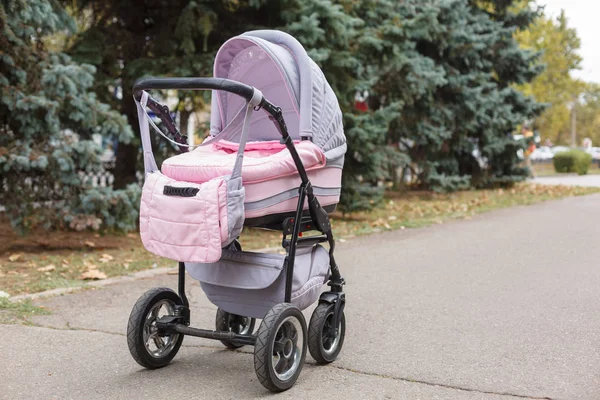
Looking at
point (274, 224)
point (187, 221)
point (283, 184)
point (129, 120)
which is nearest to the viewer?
point (187, 221)

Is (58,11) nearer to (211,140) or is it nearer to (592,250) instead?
(211,140)

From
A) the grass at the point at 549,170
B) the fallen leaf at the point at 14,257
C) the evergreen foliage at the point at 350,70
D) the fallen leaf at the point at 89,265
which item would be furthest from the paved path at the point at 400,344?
Answer: the grass at the point at 549,170

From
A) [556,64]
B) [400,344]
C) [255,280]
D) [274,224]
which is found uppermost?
[556,64]

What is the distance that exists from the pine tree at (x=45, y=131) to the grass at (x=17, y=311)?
7.21 ft

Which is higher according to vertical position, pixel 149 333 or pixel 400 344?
pixel 149 333

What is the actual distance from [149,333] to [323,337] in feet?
3.52

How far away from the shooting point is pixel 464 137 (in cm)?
1720

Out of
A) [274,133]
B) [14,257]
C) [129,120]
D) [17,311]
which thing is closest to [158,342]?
[274,133]

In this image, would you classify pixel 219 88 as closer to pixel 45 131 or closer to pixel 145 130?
pixel 145 130

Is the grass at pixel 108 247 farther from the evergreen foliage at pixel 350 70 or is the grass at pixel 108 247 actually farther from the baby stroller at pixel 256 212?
the baby stroller at pixel 256 212

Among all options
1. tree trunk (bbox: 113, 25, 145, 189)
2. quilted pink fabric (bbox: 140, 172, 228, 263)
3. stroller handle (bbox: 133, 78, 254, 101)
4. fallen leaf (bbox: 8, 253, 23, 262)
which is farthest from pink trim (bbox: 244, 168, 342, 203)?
tree trunk (bbox: 113, 25, 145, 189)

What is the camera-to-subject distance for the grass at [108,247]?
6992mm

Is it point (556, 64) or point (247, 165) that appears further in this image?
point (556, 64)

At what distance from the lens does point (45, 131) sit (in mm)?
8102
